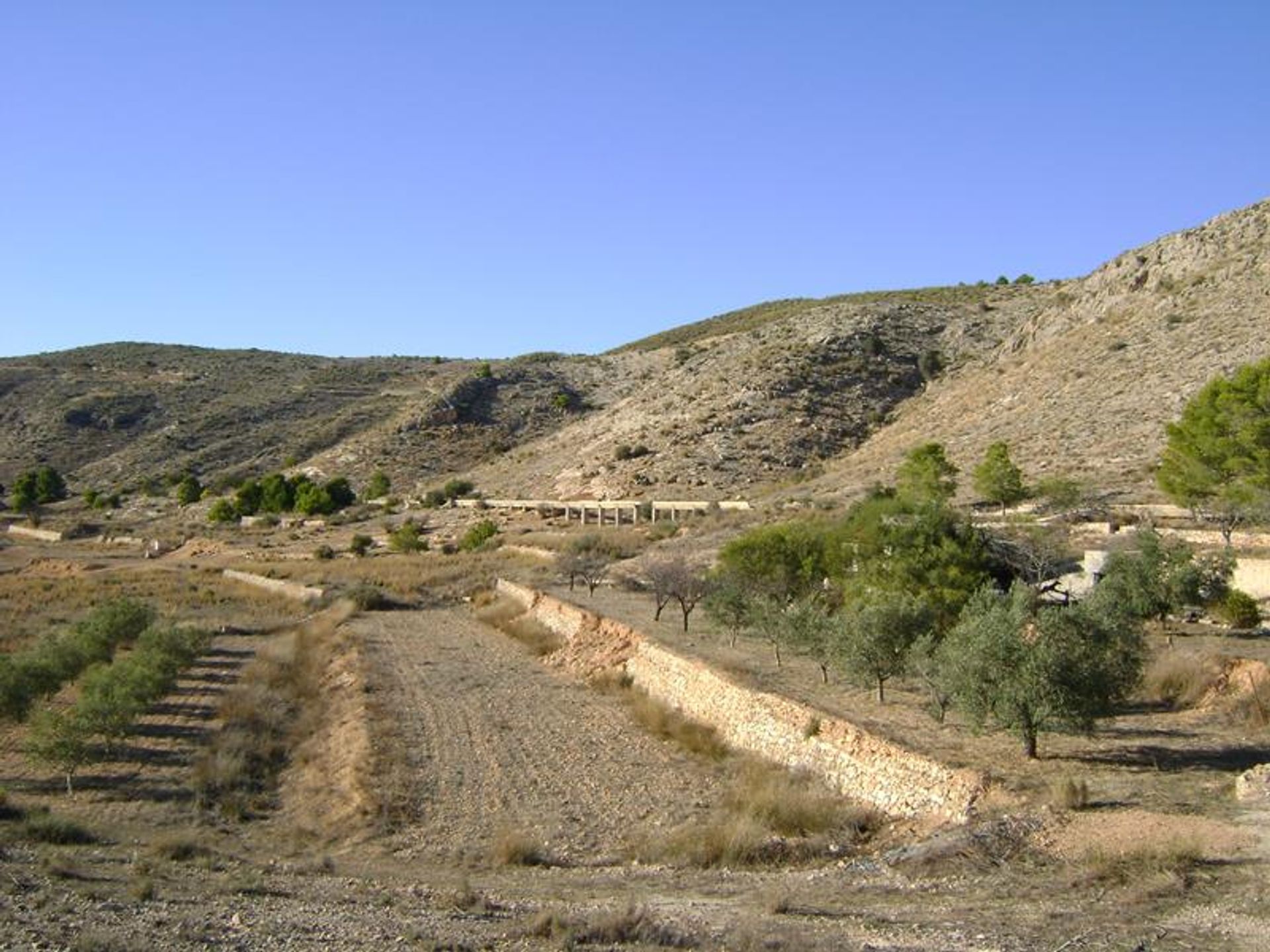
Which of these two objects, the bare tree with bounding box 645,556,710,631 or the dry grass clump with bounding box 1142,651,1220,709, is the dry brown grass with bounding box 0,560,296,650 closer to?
the bare tree with bounding box 645,556,710,631

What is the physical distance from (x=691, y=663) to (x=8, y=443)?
11203 centimetres

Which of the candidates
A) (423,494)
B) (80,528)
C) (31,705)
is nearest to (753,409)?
(423,494)

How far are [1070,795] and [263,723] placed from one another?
18392 mm

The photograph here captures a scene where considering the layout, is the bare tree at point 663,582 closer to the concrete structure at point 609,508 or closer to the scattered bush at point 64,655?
the scattered bush at point 64,655

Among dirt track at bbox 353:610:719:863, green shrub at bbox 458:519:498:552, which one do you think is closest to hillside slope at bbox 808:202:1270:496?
green shrub at bbox 458:519:498:552

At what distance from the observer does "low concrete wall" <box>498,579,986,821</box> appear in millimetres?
15547

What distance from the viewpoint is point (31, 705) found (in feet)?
84.8

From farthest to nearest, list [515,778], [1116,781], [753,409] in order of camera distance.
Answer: [753,409] → [515,778] → [1116,781]

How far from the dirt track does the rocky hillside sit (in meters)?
27.7

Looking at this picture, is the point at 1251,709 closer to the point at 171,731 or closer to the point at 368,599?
the point at 171,731

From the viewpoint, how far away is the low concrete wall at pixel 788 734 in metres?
15.5

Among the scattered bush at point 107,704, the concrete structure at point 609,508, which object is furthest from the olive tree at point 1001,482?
the scattered bush at point 107,704

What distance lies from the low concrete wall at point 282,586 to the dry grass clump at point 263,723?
29.7ft

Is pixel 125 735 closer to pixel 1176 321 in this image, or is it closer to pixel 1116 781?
pixel 1116 781
